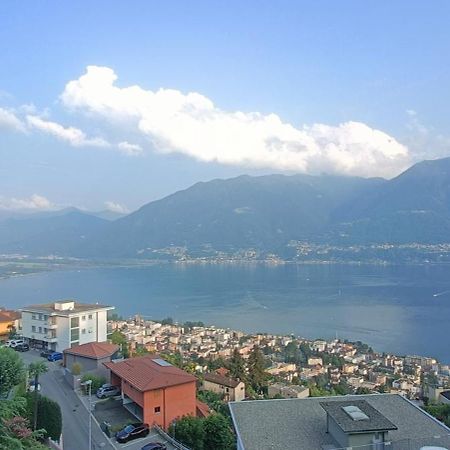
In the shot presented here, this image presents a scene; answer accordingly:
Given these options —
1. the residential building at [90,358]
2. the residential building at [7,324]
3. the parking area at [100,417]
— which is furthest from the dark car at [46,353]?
the residential building at [7,324]

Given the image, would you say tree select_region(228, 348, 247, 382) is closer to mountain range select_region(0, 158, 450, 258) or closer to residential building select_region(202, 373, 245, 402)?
residential building select_region(202, 373, 245, 402)

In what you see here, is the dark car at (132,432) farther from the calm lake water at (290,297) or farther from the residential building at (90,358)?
the calm lake water at (290,297)

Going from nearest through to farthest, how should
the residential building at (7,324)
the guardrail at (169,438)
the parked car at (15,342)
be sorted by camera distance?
the guardrail at (169,438)
the parked car at (15,342)
the residential building at (7,324)

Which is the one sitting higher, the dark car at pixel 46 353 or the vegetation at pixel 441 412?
the dark car at pixel 46 353

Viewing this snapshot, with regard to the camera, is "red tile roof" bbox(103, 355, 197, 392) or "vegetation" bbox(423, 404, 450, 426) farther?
"vegetation" bbox(423, 404, 450, 426)

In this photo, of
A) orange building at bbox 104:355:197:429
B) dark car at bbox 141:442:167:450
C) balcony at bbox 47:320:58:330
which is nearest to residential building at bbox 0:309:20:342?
balcony at bbox 47:320:58:330

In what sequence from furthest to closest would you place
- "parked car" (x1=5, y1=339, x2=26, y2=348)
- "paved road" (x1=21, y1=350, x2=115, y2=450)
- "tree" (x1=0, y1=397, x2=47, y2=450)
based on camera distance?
"parked car" (x1=5, y1=339, x2=26, y2=348)
"paved road" (x1=21, y1=350, x2=115, y2=450)
"tree" (x1=0, y1=397, x2=47, y2=450)

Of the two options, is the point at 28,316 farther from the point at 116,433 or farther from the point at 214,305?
the point at 214,305

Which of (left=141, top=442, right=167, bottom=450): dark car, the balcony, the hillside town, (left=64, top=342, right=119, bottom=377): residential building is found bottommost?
the hillside town
